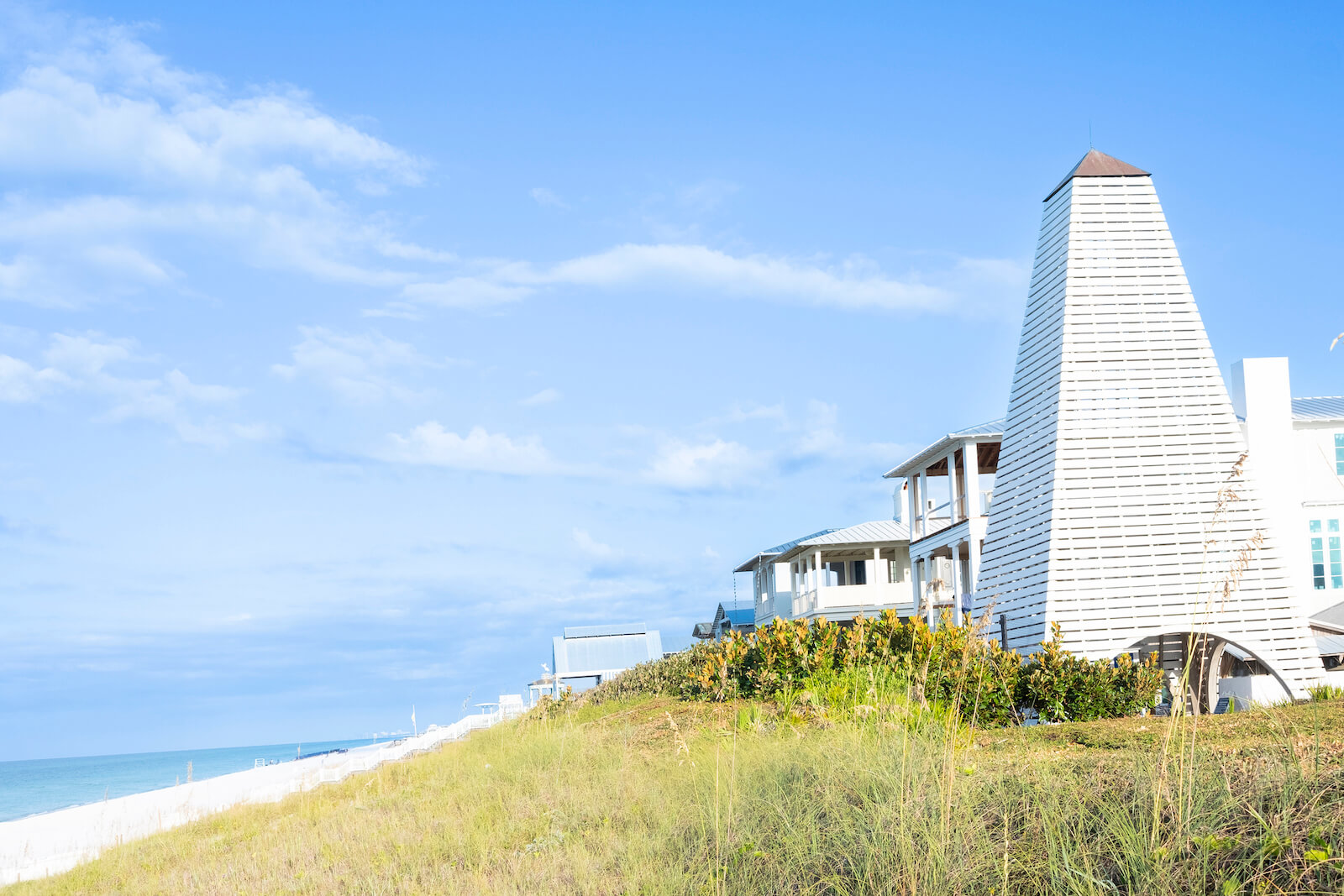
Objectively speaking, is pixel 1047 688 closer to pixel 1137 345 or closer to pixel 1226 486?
pixel 1137 345

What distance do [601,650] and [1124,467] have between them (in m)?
29.0

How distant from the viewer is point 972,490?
75.6 feet

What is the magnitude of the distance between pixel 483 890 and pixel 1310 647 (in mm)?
13551

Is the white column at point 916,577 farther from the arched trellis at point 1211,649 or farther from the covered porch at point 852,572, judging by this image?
the arched trellis at point 1211,649

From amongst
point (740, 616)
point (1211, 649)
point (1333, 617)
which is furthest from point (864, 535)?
point (1211, 649)

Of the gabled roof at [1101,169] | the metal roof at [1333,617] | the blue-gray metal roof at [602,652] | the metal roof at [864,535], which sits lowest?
the blue-gray metal roof at [602,652]

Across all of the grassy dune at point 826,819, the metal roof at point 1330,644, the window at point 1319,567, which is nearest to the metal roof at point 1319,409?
the window at point 1319,567

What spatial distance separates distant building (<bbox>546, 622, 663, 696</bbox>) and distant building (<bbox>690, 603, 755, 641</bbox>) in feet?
12.7

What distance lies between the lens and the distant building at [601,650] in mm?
40156

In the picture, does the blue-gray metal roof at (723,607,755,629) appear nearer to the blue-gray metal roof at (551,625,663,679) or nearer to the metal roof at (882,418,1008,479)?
the blue-gray metal roof at (551,625,663,679)

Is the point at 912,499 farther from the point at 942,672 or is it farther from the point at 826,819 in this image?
the point at 826,819

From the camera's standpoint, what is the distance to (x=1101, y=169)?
632 inches

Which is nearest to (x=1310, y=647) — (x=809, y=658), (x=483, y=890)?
(x=809, y=658)

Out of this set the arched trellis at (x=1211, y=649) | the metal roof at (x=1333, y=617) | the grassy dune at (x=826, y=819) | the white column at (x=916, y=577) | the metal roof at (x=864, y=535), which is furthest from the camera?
the metal roof at (x=864, y=535)
